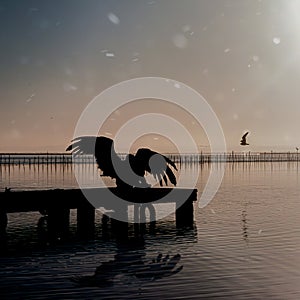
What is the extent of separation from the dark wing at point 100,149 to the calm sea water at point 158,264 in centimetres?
Result: 304

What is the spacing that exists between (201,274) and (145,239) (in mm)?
5602

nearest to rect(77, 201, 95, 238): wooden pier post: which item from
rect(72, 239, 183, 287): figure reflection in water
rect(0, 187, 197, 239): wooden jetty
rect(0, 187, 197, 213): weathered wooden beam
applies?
rect(0, 187, 197, 239): wooden jetty

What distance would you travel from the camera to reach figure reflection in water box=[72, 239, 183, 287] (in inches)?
469

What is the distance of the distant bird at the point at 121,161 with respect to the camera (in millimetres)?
21828

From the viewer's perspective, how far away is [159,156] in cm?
2247

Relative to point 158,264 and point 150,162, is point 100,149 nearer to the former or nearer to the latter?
point 150,162

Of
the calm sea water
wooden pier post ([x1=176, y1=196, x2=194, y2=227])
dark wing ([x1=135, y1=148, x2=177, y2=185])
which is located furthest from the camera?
dark wing ([x1=135, y1=148, x2=177, y2=185])

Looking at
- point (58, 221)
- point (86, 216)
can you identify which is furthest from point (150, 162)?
point (58, 221)

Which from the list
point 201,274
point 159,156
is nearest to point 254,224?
point 159,156

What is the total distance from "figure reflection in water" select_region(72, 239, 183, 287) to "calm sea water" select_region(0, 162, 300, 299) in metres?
0.02

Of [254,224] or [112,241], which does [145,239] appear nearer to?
[112,241]

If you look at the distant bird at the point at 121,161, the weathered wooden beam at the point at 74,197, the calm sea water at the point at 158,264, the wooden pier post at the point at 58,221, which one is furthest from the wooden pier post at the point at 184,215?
the wooden pier post at the point at 58,221

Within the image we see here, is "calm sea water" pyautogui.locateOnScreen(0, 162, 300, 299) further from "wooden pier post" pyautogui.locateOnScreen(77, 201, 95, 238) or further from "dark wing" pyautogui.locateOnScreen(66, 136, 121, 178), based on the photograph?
"dark wing" pyautogui.locateOnScreen(66, 136, 121, 178)

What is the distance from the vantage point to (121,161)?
2216 cm
